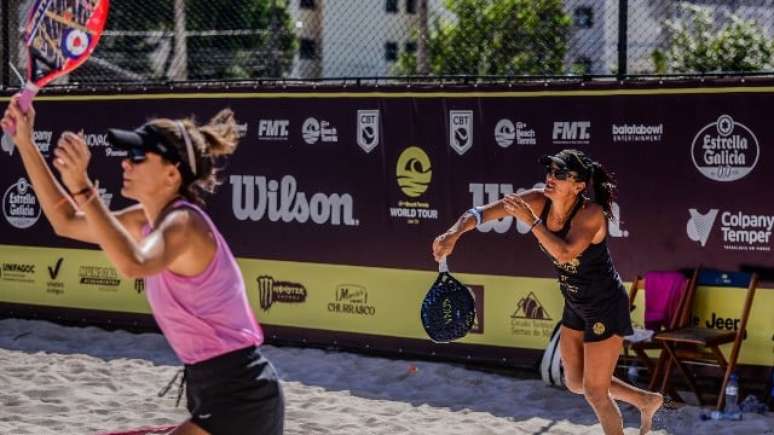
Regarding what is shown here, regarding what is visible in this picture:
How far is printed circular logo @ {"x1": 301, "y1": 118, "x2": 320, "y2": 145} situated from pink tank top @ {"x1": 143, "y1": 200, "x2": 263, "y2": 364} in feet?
20.3

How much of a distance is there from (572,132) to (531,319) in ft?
4.77

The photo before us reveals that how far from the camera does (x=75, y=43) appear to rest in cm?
477

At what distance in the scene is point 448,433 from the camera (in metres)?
7.69

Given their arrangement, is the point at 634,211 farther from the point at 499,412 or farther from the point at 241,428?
the point at 241,428

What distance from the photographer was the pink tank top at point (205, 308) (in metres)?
4.03

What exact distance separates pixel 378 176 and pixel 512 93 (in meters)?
1.37

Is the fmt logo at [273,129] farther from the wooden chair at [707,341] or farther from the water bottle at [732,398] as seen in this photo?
the water bottle at [732,398]

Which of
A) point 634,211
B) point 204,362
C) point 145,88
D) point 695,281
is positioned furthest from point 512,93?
point 204,362

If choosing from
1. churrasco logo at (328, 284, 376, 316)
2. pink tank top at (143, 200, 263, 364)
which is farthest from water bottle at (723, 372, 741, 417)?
pink tank top at (143, 200, 263, 364)

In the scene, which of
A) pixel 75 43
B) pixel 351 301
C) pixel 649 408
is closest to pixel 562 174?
pixel 649 408

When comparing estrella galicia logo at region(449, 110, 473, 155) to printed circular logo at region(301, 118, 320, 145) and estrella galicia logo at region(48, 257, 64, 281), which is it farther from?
estrella galicia logo at region(48, 257, 64, 281)

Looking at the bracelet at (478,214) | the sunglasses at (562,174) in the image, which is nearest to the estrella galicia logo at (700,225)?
the sunglasses at (562,174)

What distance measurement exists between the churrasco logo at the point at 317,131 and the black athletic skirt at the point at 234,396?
615 cm

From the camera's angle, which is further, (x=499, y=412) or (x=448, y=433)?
(x=499, y=412)
